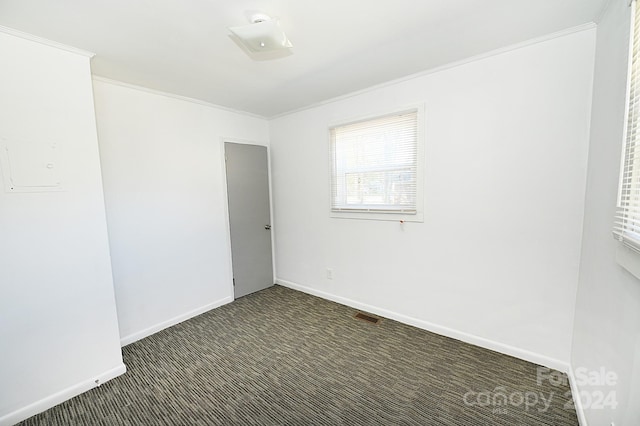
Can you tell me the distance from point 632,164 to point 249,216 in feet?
11.5

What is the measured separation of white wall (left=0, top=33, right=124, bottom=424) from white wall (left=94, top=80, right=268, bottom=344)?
1.66ft

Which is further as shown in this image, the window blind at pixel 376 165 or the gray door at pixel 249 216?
the gray door at pixel 249 216

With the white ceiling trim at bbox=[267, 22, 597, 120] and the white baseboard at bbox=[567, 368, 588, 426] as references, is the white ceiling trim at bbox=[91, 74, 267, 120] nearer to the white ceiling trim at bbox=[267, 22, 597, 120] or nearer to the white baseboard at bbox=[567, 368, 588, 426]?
the white ceiling trim at bbox=[267, 22, 597, 120]

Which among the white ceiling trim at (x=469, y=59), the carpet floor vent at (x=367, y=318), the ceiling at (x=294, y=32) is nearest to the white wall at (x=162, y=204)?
the ceiling at (x=294, y=32)

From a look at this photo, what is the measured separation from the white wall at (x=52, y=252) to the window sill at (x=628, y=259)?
322 centimetres

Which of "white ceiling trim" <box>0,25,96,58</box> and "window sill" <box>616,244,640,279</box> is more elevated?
"white ceiling trim" <box>0,25,96,58</box>

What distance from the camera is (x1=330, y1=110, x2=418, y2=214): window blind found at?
269 cm

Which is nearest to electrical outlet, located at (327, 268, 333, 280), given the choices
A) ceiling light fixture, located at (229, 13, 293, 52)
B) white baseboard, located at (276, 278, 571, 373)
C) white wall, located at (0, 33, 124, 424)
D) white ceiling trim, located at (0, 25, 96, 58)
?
white baseboard, located at (276, 278, 571, 373)

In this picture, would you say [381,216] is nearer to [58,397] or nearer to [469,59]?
[469,59]

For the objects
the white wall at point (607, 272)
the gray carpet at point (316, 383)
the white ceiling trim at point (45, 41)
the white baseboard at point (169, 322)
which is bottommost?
the gray carpet at point (316, 383)

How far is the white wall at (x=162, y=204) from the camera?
2.52 metres

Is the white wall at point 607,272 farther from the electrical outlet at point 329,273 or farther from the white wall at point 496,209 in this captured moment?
the electrical outlet at point 329,273

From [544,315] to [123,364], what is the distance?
3524 millimetres

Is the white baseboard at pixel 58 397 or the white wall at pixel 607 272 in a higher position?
the white wall at pixel 607 272
